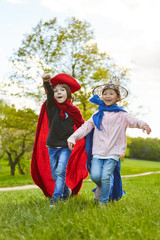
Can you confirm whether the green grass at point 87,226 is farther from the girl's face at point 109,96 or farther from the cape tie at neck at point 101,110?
the girl's face at point 109,96

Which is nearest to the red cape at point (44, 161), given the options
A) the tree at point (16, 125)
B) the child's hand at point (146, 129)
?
the child's hand at point (146, 129)

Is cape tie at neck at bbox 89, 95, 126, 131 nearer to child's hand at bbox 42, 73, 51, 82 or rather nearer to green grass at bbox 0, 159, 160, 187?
child's hand at bbox 42, 73, 51, 82

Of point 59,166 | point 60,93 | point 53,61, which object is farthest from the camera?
point 53,61

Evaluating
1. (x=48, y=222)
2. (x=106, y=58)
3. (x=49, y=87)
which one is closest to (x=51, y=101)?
(x=49, y=87)

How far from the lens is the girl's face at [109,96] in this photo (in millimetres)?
4461

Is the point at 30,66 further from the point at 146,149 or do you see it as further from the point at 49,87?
the point at 146,149

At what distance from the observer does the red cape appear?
5.35 metres

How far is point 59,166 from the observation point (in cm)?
453

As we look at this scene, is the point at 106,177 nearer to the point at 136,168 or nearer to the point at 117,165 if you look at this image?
the point at 117,165

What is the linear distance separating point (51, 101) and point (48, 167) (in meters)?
1.27

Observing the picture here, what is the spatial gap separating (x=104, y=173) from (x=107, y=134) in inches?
22.2

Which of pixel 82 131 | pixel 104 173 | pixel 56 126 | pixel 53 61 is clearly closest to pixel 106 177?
pixel 104 173

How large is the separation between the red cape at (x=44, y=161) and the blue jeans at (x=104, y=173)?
3.85ft

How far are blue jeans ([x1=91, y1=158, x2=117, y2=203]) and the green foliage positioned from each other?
6279cm
